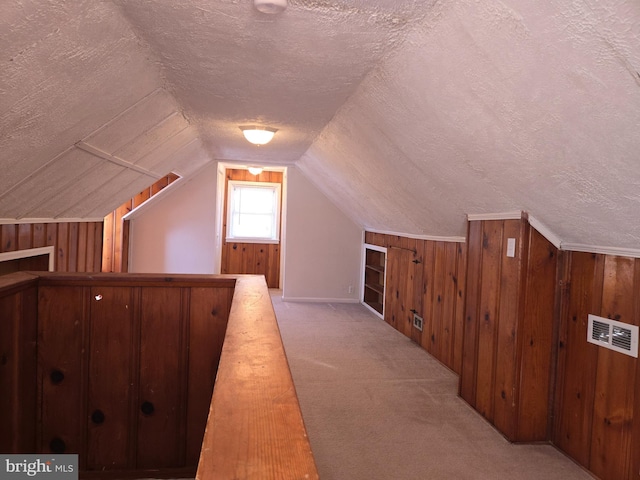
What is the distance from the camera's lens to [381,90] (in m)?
2.50

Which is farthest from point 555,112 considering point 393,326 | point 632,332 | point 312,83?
point 393,326

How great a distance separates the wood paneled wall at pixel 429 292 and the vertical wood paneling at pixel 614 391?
1.31 meters

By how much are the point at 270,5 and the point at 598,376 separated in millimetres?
2336

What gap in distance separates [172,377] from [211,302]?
48 cm

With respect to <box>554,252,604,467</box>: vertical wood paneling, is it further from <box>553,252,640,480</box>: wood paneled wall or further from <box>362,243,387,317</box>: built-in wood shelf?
→ <box>362,243,387,317</box>: built-in wood shelf

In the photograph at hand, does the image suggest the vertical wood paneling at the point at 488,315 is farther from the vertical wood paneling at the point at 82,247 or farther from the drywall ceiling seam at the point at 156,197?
the drywall ceiling seam at the point at 156,197

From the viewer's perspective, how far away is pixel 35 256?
374 cm

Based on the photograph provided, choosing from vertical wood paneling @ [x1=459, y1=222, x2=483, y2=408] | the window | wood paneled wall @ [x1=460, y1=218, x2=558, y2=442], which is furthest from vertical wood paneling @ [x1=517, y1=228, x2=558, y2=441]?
the window

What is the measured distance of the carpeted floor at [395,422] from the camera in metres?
2.27

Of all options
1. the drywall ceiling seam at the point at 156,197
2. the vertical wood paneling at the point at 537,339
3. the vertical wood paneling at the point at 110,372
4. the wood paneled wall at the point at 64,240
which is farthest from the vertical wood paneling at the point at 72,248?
the vertical wood paneling at the point at 537,339

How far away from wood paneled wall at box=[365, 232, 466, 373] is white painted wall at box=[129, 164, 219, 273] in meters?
2.57

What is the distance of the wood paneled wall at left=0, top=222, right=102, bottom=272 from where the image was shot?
3.27m

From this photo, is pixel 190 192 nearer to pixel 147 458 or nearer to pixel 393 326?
pixel 393 326

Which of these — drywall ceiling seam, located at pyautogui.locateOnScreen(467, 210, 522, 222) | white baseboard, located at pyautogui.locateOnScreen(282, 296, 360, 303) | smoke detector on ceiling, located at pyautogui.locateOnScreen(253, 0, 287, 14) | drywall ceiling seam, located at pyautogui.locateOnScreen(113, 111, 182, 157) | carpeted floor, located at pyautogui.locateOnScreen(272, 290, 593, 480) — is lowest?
carpeted floor, located at pyautogui.locateOnScreen(272, 290, 593, 480)
